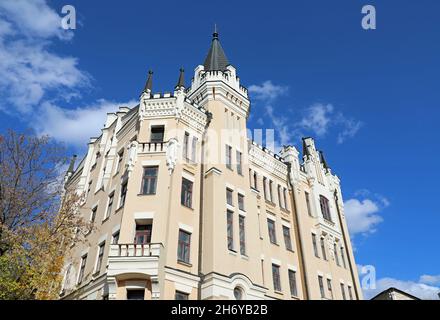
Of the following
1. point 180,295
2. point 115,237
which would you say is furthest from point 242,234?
point 115,237

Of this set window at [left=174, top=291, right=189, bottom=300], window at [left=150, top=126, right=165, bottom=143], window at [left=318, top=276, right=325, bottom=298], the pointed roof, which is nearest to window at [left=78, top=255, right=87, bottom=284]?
window at [left=174, top=291, right=189, bottom=300]

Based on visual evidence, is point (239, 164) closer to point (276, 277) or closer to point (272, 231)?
point (272, 231)

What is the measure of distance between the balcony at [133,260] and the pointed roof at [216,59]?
2031 cm

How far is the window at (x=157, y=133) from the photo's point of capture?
2605 centimetres

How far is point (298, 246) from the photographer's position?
30609 mm

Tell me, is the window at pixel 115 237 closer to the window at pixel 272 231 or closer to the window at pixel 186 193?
the window at pixel 186 193

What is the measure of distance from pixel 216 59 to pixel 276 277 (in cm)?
2212

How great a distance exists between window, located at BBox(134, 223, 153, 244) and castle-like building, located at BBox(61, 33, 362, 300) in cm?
6

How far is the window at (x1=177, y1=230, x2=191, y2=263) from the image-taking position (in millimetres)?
21500

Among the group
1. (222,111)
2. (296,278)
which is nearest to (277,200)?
(296,278)

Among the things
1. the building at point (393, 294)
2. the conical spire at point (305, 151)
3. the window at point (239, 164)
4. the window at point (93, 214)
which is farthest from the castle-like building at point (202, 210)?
the building at point (393, 294)

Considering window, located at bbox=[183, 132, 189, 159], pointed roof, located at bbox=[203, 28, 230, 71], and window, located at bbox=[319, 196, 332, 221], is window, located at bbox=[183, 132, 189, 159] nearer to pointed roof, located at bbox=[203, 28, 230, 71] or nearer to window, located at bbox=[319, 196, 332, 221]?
pointed roof, located at bbox=[203, 28, 230, 71]
